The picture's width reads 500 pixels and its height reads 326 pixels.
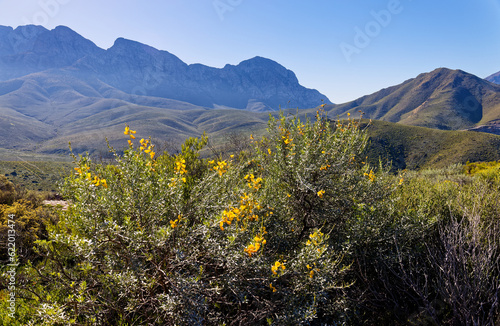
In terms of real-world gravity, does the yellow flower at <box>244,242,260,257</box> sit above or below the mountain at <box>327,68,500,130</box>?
below

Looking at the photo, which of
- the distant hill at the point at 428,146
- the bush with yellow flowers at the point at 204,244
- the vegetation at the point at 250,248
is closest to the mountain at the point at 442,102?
the distant hill at the point at 428,146

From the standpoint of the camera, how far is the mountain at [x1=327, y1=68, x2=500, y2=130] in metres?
122

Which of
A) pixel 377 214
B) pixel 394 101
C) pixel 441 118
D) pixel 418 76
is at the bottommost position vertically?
pixel 377 214

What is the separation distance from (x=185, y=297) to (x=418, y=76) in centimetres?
23859

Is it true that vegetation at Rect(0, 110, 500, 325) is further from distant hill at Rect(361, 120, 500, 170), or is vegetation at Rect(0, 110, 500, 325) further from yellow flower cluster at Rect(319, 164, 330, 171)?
distant hill at Rect(361, 120, 500, 170)

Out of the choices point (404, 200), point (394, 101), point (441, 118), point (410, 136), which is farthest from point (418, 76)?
point (404, 200)

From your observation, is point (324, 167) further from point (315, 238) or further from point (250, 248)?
point (250, 248)

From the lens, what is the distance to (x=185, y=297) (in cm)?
270

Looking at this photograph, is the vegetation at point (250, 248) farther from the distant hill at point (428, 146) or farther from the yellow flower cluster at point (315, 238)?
the distant hill at point (428, 146)

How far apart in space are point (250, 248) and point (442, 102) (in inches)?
7250

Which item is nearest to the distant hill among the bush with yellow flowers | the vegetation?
the vegetation

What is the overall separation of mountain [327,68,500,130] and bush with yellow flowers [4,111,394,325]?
129 m

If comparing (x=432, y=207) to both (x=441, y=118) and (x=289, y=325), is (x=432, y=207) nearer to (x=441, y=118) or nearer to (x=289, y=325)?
(x=289, y=325)

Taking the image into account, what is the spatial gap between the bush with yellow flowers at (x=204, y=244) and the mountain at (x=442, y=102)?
128887 mm
